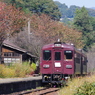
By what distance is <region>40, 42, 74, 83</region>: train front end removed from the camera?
2267 centimetres

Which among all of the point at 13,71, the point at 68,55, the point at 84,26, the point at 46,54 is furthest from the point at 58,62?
the point at 84,26

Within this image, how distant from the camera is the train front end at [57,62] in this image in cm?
2267

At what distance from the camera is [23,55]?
37.8 metres

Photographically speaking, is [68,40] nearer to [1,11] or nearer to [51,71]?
[1,11]

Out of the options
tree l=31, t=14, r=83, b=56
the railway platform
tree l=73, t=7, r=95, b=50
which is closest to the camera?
the railway platform

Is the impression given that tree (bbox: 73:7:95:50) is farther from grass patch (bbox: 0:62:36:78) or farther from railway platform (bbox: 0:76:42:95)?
railway platform (bbox: 0:76:42:95)

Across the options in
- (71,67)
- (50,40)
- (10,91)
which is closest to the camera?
(10,91)

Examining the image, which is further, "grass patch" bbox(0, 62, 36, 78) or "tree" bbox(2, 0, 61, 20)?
"tree" bbox(2, 0, 61, 20)

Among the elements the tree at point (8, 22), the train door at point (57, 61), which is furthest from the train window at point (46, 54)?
the tree at point (8, 22)

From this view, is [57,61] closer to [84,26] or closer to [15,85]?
[15,85]

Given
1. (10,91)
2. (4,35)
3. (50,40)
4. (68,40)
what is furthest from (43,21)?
(10,91)

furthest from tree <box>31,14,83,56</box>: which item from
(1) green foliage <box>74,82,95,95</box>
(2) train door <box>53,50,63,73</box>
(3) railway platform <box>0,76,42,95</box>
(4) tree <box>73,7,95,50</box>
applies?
(1) green foliage <box>74,82,95,95</box>

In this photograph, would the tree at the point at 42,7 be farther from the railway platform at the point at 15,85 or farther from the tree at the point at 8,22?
the railway platform at the point at 15,85

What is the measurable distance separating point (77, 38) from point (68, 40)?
3.79 meters
